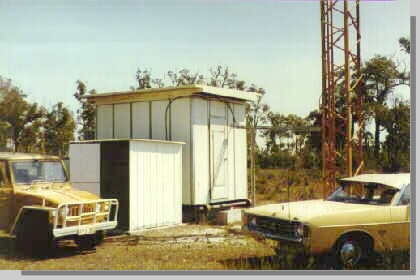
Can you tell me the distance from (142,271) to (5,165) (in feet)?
11.2

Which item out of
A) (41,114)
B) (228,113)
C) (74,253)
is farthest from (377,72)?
(41,114)

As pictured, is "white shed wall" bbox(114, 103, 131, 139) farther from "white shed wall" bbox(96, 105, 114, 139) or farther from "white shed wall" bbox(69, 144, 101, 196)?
"white shed wall" bbox(69, 144, 101, 196)

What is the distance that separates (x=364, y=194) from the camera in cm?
903

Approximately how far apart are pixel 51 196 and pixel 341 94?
8109mm

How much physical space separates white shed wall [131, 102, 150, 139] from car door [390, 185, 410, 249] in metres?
7.50

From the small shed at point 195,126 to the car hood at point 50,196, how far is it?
163 inches

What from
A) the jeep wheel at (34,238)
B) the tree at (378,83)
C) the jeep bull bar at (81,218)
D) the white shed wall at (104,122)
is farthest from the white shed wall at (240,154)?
the jeep wheel at (34,238)

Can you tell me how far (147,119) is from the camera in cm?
1432

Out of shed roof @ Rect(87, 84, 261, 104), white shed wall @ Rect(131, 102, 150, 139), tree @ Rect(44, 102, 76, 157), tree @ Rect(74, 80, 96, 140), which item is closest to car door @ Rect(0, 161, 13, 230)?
white shed wall @ Rect(131, 102, 150, 139)

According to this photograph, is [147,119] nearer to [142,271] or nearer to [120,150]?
[120,150]

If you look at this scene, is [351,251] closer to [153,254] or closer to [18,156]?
[153,254]

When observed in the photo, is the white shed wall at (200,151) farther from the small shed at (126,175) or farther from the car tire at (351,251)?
the car tire at (351,251)

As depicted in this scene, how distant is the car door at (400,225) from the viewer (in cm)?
851

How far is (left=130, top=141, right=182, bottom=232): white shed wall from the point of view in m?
12.0
